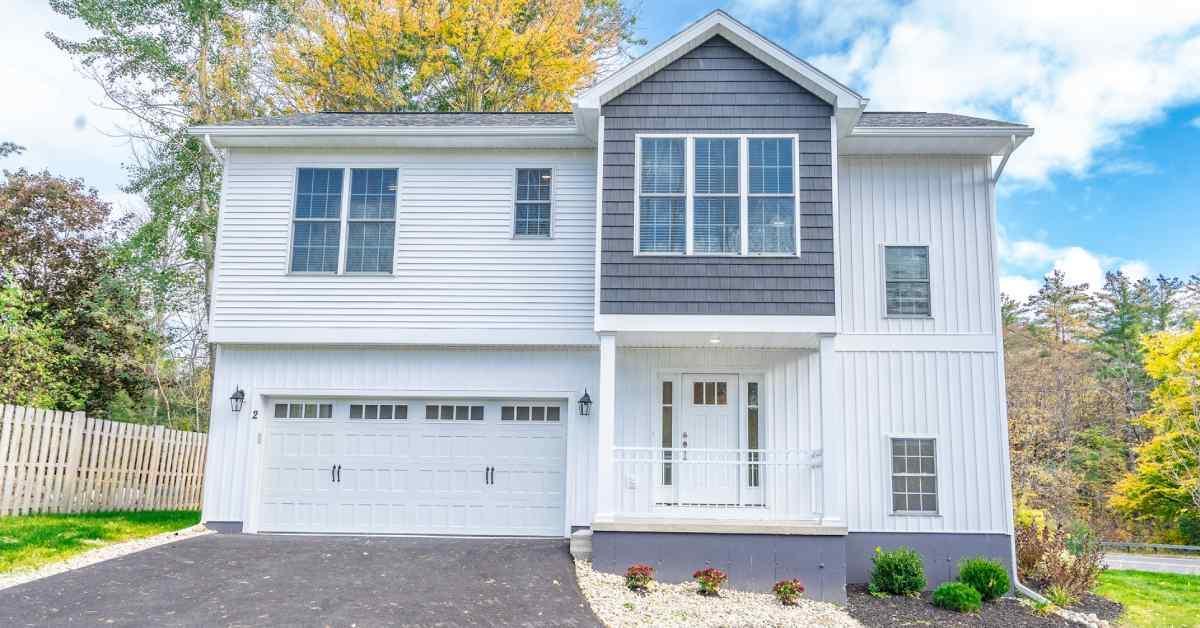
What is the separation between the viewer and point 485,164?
1122cm

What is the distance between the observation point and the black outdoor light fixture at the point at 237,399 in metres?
10.8

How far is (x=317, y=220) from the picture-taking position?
1109 centimetres

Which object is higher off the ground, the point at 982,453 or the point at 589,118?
the point at 589,118

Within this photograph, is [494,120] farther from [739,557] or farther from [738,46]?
[739,557]


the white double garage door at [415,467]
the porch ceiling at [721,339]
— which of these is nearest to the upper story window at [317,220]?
the white double garage door at [415,467]

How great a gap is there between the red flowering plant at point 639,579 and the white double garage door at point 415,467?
231 centimetres

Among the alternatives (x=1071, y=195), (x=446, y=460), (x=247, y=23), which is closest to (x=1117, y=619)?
(x=446, y=460)

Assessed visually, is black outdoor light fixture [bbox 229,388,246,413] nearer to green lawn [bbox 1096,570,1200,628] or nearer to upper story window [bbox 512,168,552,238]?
upper story window [bbox 512,168,552,238]

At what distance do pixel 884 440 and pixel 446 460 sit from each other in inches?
231

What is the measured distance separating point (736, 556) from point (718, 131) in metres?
5.08

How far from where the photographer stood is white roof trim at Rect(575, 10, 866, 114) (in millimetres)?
9578

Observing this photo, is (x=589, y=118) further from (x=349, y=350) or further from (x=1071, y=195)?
(x=1071, y=195)

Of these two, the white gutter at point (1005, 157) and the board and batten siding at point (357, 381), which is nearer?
the white gutter at point (1005, 157)

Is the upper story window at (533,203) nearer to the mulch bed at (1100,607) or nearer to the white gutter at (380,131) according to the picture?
the white gutter at (380,131)
